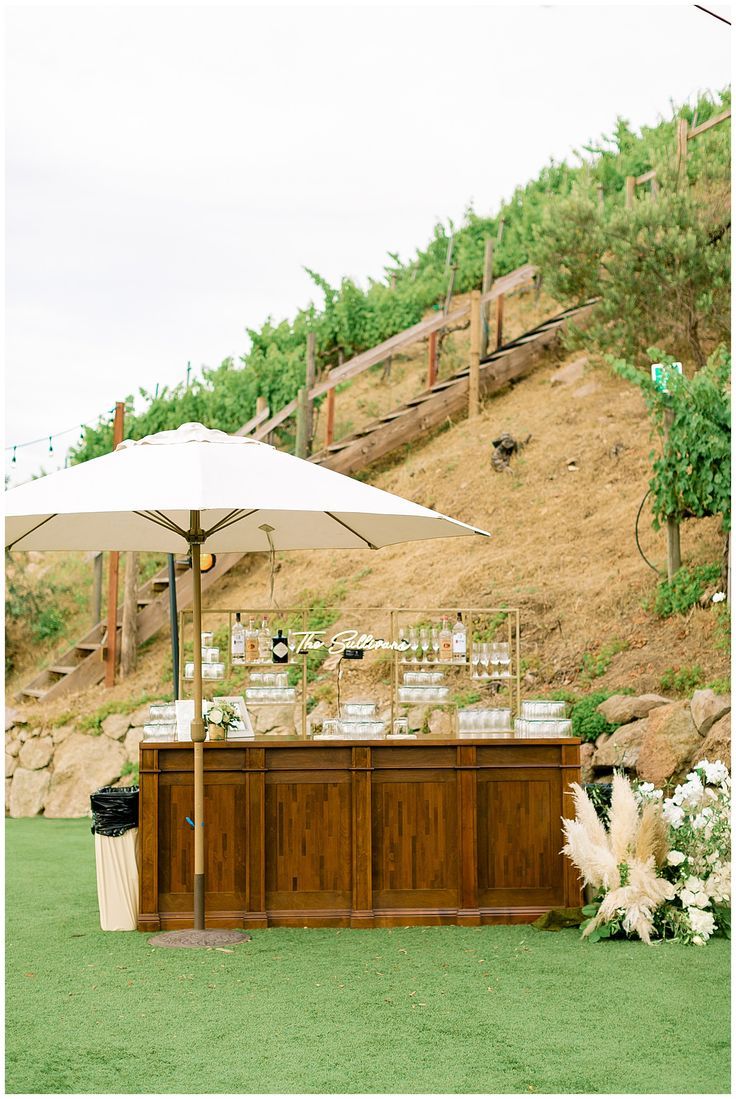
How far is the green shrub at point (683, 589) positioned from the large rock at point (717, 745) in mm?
2643

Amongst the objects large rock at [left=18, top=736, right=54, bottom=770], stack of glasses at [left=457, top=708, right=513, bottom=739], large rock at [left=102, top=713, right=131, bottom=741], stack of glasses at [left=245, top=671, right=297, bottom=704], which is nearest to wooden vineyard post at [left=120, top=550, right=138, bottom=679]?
large rock at [left=102, top=713, right=131, bottom=741]

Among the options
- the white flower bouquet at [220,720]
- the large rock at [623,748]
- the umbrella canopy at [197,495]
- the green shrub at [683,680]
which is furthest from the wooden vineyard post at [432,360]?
the white flower bouquet at [220,720]

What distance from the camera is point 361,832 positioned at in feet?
20.6

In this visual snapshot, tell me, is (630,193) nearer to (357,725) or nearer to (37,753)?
(37,753)

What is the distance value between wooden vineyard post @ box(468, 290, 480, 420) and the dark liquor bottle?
1010 cm

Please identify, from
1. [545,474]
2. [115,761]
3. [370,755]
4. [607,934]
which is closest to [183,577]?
[115,761]

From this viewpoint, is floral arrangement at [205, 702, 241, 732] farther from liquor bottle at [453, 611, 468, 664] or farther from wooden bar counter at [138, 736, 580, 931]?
liquor bottle at [453, 611, 468, 664]

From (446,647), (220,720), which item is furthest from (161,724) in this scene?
(446,647)

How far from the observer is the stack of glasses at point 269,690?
7020 mm

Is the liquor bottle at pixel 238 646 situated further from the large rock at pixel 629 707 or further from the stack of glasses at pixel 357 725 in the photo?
the large rock at pixel 629 707

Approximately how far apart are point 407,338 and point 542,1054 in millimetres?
14755

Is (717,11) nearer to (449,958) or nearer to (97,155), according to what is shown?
(449,958)

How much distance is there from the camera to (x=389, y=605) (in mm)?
12562

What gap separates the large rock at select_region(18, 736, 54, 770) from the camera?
39.9 feet
